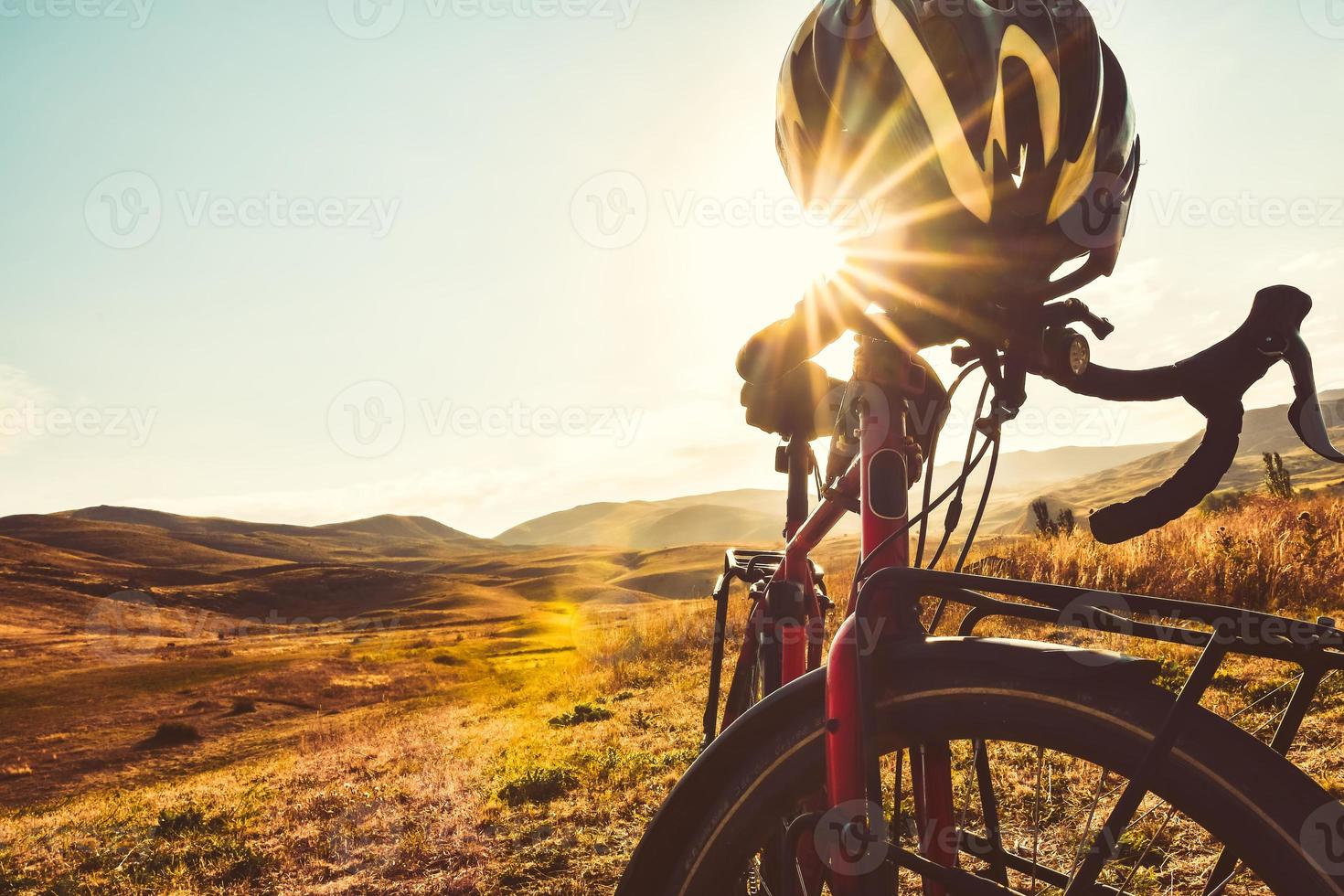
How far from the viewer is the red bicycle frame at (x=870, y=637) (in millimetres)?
1120

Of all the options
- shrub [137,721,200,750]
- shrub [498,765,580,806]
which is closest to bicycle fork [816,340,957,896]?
shrub [498,765,580,806]

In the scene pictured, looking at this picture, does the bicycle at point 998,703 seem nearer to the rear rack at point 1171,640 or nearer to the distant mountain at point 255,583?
the rear rack at point 1171,640

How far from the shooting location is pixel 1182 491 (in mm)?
1104

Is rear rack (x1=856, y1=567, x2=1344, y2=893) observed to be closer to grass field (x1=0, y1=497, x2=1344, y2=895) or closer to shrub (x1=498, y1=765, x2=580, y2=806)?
grass field (x1=0, y1=497, x2=1344, y2=895)

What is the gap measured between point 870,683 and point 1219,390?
0.76 m

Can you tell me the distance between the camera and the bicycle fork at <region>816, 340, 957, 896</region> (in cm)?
112

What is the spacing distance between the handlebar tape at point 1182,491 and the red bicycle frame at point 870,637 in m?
0.35

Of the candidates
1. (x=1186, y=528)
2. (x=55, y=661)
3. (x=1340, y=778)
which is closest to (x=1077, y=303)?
(x=1340, y=778)

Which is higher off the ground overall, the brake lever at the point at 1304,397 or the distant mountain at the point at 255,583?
the brake lever at the point at 1304,397

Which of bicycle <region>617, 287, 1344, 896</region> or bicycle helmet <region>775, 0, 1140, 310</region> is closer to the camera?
bicycle <region>617, 287, 1344, 896</region>

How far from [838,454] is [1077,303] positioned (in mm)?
708

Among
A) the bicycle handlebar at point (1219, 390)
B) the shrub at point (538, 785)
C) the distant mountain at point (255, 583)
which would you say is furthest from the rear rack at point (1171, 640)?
the distant mountain at point (255, 583)

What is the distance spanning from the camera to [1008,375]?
1262 millimetres

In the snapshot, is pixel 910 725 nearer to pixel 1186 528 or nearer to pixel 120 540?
pixel 1186 528
